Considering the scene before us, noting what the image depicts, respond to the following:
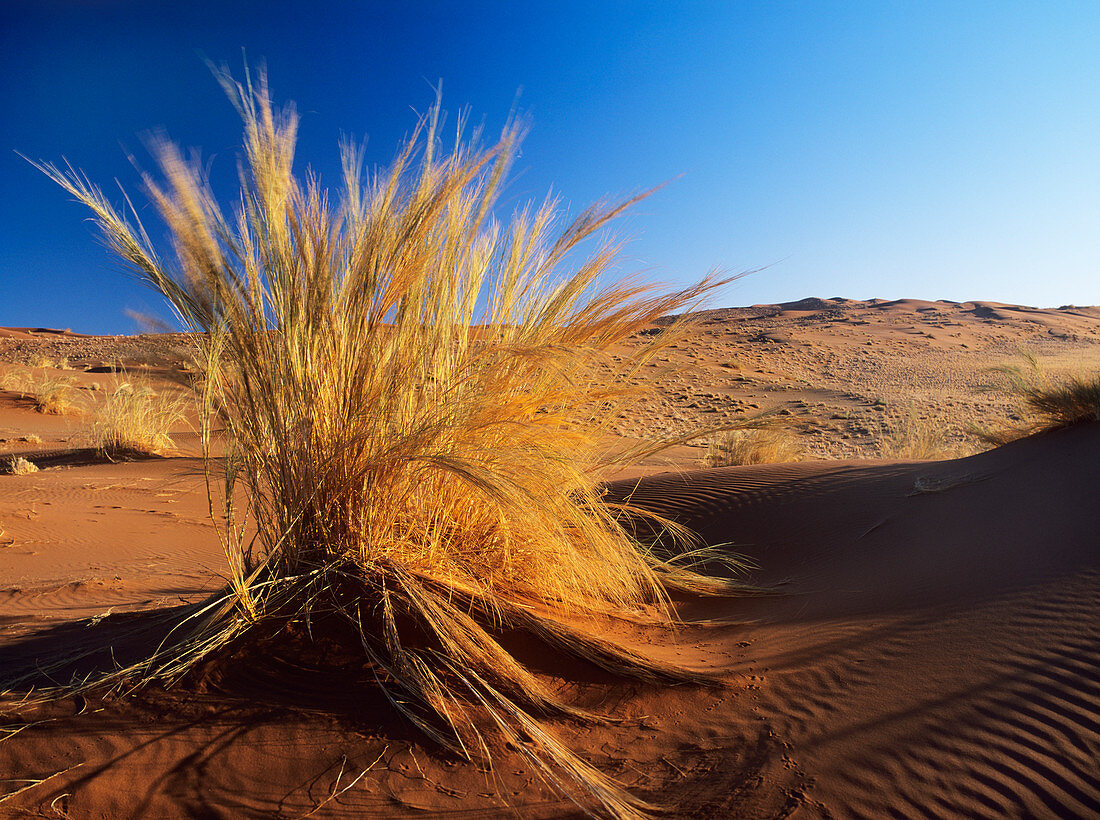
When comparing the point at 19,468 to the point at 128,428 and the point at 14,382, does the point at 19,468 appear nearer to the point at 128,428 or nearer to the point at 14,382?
the point at 128,428

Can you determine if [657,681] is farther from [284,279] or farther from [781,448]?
[781,448]

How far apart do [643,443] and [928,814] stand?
1883mm

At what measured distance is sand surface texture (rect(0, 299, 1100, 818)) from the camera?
180 centimetres

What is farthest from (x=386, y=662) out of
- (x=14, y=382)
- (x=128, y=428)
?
(x=14, y=382)

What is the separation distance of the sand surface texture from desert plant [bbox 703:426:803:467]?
177 inches

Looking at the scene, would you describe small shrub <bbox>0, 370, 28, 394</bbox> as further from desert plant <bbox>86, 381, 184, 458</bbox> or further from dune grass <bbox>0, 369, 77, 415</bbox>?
desert plant <bbox>86, 381, 184, 458</bbox>

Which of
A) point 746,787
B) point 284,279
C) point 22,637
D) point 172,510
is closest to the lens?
point 746,787

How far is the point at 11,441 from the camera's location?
11.1m

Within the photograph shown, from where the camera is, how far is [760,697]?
232 cm

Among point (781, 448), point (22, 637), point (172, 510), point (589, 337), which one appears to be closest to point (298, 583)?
point (22, 637)

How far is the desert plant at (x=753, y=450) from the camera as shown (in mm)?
9500

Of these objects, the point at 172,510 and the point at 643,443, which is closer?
the point at 643,443

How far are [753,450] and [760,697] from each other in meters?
7.49

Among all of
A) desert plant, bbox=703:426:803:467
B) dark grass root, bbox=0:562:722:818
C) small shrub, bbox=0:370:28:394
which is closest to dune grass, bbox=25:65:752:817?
dark grass root, bbox=0:562:722:818
